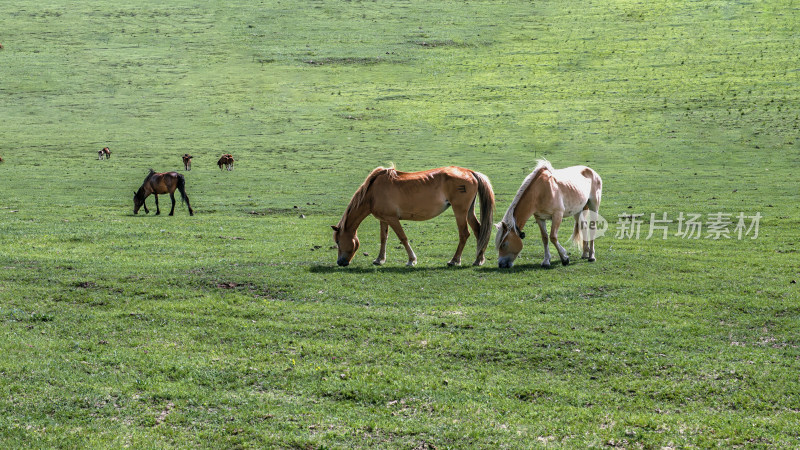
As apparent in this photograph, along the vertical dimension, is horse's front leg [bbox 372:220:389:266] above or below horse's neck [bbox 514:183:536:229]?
below

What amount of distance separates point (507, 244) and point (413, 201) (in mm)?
2274

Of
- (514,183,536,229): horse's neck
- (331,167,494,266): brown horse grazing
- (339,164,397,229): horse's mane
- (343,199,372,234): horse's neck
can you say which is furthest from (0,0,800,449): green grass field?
(339,164,397,229): horse's mane

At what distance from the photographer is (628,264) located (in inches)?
615

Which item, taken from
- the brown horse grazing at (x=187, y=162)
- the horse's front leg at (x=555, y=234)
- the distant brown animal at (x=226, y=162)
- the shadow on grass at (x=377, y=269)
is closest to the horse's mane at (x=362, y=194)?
the shadow on grass at (x=377, y=269)

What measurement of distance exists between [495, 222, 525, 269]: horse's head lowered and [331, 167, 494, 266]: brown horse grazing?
25.8 inches

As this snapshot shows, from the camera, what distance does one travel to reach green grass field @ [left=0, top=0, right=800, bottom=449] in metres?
7.85

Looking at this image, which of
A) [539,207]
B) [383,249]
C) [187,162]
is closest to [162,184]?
[383,249]

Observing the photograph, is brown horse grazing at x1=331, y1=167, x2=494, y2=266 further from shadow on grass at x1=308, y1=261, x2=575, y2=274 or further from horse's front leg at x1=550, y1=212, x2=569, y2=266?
horse's front leg at x1=550, y1=212, x2=569, y2=266

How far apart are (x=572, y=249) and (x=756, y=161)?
92.1ft

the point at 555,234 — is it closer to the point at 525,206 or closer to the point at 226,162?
the point at 525,206

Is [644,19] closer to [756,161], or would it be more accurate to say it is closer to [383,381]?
[756,161]

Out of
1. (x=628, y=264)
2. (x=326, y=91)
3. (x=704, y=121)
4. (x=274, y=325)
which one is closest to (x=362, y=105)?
(x=326, y=91)

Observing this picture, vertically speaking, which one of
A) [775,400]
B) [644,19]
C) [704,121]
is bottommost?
[775,400]

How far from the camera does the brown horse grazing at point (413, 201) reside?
1557cm
